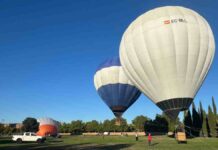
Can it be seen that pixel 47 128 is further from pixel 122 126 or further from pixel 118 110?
pixel 122 126

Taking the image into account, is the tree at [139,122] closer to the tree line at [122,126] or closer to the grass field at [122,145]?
the tree line at [122,126]

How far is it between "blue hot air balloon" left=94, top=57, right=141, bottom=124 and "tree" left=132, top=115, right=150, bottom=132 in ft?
208

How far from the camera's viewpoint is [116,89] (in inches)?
2479

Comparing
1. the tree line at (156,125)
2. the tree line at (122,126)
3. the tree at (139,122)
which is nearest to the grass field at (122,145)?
the tree line at (156,125)

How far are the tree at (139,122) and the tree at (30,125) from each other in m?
63.2

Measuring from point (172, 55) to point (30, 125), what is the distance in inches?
6004

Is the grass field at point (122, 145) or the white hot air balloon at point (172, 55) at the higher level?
the white hot air balloon at point (172, 55)

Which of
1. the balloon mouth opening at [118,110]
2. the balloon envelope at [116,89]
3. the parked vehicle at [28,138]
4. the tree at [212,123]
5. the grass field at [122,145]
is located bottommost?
the grass field at [122,145]

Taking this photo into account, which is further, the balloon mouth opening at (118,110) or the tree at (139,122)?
the tree at (139,122)

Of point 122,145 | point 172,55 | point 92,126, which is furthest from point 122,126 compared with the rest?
point 172,55

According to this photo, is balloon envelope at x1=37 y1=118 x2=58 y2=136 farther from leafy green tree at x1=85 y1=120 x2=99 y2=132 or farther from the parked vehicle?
leafy green tree at x1=85 y1=120 x2=99 y2=132

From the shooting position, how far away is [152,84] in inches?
1510

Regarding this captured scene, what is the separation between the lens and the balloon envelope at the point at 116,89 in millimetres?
62500

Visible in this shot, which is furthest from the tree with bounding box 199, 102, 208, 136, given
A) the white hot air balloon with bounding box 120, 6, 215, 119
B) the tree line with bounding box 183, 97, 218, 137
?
the white hot air balloon with bounding box 120, 6, 215, 119
